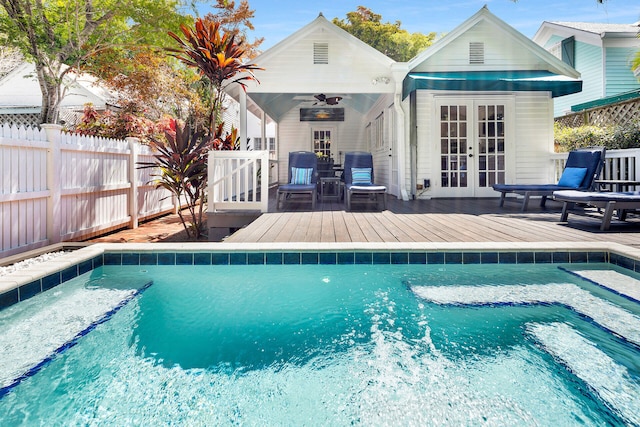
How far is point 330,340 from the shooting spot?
8.18ft

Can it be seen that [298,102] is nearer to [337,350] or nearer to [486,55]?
[486,55]

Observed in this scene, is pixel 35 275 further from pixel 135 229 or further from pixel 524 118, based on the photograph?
pixel 524 118

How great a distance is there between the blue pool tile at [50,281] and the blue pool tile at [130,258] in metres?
0.69

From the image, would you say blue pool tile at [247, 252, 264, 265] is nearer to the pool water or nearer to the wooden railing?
the pool water

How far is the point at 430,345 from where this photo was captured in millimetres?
2402

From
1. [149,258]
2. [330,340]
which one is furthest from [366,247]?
[149,258]

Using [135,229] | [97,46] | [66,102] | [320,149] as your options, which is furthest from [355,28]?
[135,229]

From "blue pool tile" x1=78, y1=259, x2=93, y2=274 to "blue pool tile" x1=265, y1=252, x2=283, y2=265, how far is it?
1609mm

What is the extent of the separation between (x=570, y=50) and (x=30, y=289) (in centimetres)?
1852

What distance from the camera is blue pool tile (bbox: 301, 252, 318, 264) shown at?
12.3ft

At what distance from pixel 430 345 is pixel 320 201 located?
649cm

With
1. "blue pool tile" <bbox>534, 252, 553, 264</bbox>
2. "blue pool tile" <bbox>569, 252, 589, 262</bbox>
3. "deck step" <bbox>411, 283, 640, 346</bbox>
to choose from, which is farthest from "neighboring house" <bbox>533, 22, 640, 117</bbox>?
"deck step" <bbox>411, 283, 640, 346</bbox>

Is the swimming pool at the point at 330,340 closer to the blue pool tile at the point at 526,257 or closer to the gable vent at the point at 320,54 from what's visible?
the blue pool tile at the point at 526,257

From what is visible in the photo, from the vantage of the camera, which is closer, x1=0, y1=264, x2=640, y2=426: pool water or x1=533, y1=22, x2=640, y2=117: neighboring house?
x1=0, y1=264, x2=640, y2=426: pool water
